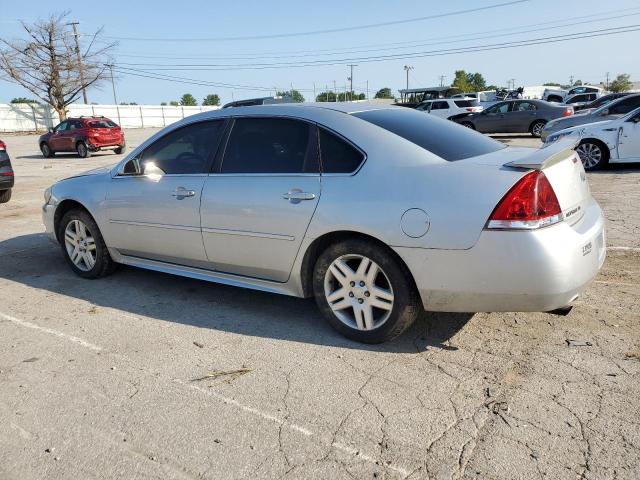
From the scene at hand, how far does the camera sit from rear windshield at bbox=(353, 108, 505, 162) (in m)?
3.61

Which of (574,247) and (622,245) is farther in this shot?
(622,245)

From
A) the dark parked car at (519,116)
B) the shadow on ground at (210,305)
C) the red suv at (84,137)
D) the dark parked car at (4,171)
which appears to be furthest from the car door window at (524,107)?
the shadow on ground at (210,305)

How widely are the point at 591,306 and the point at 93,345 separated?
3645 millimetres

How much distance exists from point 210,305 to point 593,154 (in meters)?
9.62

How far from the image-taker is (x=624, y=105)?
495 inches

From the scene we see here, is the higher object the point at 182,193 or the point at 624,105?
the point at 624,105

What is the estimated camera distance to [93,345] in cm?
381

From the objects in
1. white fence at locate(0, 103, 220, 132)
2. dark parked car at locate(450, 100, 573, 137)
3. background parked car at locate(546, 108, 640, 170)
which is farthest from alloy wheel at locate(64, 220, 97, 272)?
white fence at locate(0, 103, 220, 132)

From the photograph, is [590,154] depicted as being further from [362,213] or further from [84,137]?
[84,137]

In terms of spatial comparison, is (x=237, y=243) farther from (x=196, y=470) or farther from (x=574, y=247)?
(x=574, y=247)

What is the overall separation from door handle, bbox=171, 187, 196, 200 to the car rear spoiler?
238 centimetres

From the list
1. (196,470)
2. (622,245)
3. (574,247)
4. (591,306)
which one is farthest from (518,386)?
(622,245)

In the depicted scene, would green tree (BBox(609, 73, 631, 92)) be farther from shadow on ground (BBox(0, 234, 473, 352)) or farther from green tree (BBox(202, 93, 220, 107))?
shadow on ground (BBox(0, 234, 473, 352))

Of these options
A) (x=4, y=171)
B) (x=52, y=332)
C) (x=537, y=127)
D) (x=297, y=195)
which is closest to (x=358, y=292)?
(x=297, y=195)
